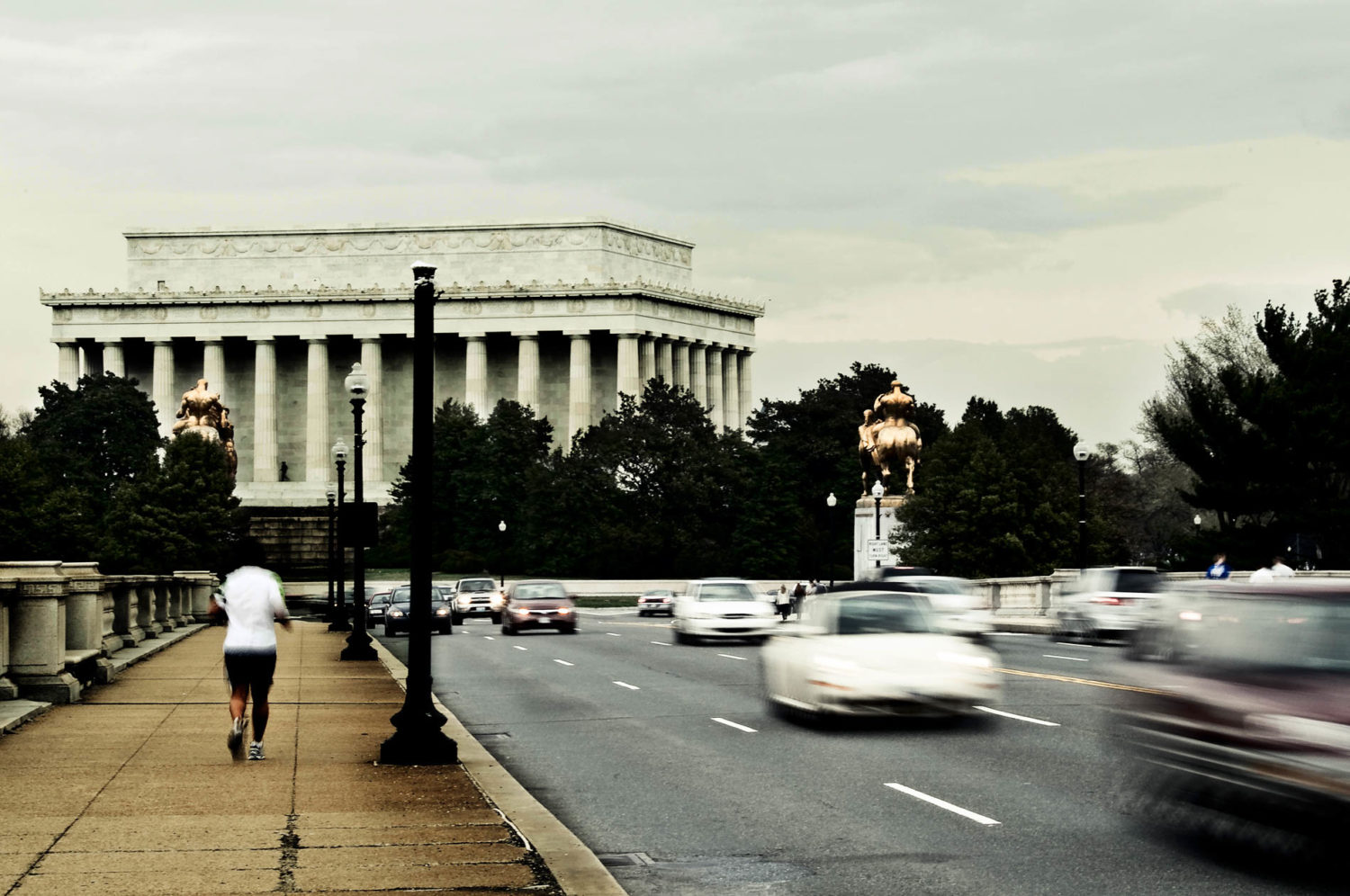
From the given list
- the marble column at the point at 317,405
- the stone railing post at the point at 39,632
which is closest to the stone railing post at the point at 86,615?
the stone railing post at the point at 39,632

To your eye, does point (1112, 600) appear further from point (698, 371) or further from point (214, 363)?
point (214, 363)

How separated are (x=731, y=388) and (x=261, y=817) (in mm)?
139557

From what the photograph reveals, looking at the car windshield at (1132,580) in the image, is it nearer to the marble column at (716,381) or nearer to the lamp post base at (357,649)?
the lamp post base at (357,649)

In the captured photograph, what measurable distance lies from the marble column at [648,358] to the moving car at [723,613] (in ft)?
317

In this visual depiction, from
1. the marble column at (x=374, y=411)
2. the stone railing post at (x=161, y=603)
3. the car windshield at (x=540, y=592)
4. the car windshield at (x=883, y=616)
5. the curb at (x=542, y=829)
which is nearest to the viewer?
the curb at (x=542, y=829)

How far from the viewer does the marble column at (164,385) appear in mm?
148125

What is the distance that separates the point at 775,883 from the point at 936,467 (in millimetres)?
66895

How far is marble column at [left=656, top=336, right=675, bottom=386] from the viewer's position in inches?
5576

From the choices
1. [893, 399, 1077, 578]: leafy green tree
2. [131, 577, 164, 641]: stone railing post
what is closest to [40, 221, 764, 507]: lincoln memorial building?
[893, 399, 1077, 578]: leafy green tree

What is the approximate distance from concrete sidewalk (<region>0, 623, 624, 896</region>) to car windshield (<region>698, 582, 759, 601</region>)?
20.4 meters

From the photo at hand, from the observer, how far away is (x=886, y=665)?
2056 cm

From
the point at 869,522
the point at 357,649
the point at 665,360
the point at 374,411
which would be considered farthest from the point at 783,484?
the point at 357,649

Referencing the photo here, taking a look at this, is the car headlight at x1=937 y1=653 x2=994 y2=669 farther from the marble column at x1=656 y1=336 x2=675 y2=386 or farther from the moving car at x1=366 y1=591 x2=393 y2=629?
the marble column at x1=656 y1=336 x2=675 y2=386

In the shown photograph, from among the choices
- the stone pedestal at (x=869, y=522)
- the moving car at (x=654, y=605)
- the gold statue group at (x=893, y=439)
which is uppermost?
the gold statue group at (x=893, y=439)
